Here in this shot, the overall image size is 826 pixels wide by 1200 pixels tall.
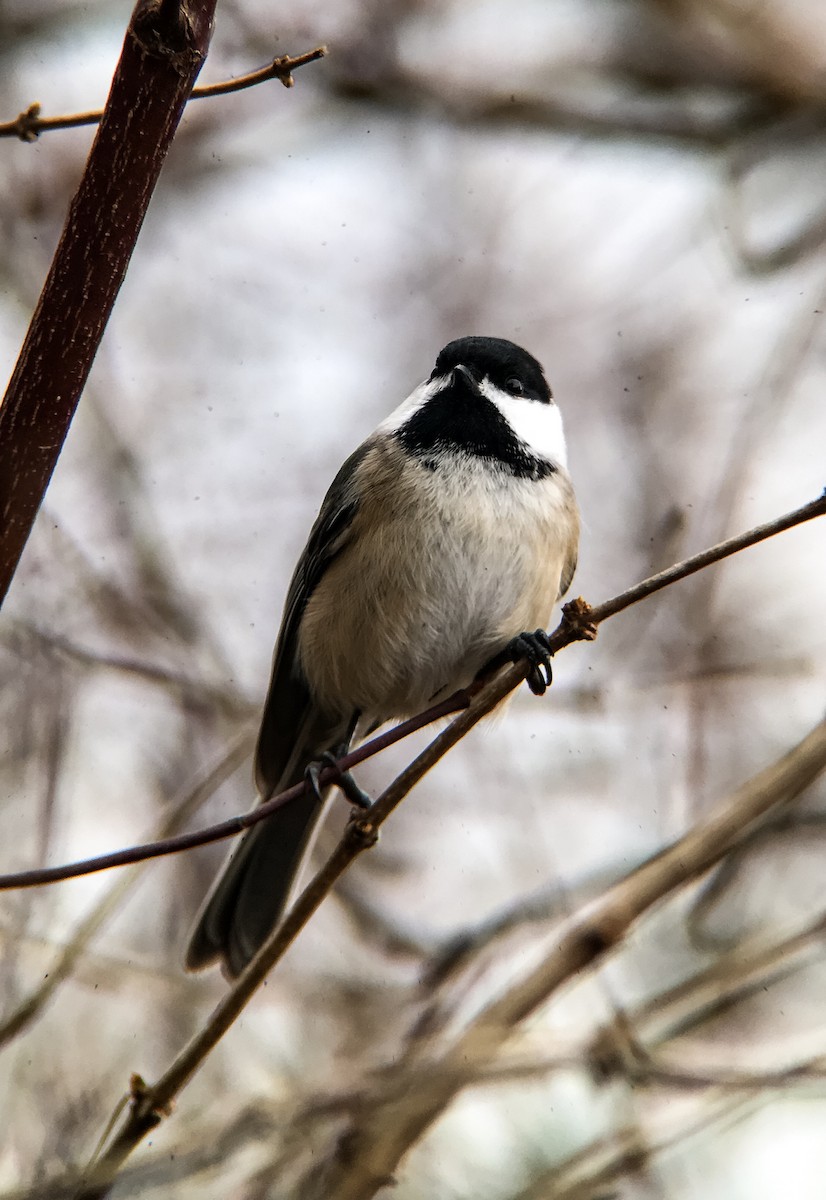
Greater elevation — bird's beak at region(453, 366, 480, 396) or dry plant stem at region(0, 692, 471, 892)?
bird's beak at region(453, 366, 480, 396)

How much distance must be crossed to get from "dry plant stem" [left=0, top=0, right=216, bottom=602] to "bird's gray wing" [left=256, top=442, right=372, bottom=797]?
4.65 feet

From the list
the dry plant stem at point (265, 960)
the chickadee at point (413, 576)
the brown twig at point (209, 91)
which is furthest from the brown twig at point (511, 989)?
the brown twig at point (209, 91)

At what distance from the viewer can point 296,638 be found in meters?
2.70

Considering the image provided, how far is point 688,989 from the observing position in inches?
77.3

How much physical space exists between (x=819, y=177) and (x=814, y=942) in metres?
2.78

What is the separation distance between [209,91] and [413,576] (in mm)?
1193

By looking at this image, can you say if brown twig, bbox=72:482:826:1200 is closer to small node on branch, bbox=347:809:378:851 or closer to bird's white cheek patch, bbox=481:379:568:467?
small node on branch, bbox=347:809:378:851

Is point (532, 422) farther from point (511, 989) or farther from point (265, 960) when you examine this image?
point (265, 960)

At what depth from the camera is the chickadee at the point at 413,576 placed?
7.93 feet

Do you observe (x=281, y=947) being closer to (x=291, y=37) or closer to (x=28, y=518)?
(x=28, y=518)

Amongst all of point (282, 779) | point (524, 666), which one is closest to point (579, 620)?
point (524, 666)

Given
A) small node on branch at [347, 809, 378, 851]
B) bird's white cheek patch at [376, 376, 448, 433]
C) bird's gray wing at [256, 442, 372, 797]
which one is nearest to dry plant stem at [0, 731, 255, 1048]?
bird's gray wing at [256, 442, 372, 797]

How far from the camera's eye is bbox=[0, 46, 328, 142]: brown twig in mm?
1352

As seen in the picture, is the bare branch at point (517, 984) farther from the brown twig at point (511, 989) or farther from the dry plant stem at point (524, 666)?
the dry plant stem at point (524, 666)
